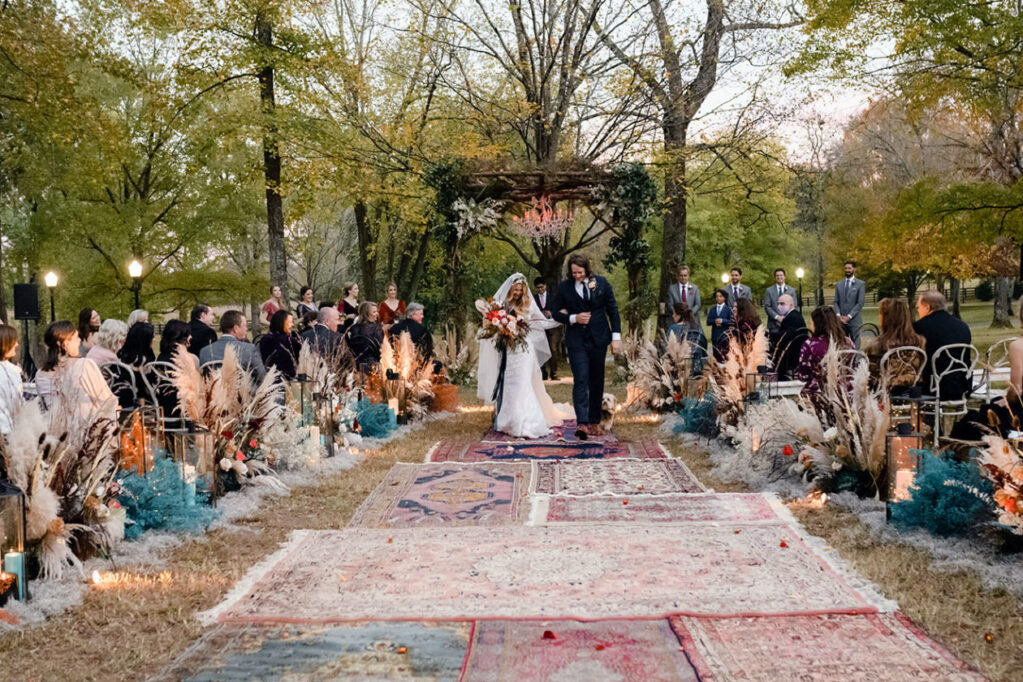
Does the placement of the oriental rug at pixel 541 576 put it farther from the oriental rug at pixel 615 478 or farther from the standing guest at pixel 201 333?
the standing guest at pixel 201 333

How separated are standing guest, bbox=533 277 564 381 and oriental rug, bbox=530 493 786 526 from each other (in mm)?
4200

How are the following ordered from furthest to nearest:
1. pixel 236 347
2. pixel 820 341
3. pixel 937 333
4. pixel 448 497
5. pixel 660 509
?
pixel 820 341
pixel 236 347
pixel 937 333
pixel 448 497
pixel 660 509

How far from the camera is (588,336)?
421 inches

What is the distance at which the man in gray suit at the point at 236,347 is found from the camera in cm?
820

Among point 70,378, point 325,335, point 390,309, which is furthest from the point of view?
point 390,309

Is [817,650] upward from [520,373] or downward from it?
downward

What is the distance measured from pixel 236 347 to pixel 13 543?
3927 mm

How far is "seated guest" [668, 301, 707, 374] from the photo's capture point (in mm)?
12195

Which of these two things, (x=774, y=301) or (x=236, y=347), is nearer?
(x=236, y=347)

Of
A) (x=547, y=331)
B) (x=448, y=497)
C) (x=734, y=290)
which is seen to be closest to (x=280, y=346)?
(x=448, y=497)

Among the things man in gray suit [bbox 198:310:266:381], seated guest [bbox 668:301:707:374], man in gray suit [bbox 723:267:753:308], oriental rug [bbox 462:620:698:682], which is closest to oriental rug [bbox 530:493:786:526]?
oriental rug [bbox 462:620:698:682]

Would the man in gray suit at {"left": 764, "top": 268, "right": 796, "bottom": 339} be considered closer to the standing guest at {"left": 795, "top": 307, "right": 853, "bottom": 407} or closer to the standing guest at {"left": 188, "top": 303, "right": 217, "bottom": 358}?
the standing guest at {"left": 795, "top": 307, "right": 853, "bottom": 407}

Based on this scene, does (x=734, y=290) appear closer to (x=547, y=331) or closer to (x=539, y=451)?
(x=539, y=451)

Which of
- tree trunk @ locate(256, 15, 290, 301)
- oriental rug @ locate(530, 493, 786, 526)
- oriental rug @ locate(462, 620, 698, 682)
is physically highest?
tree trunk @ locate(256, 15, 290, 301)
